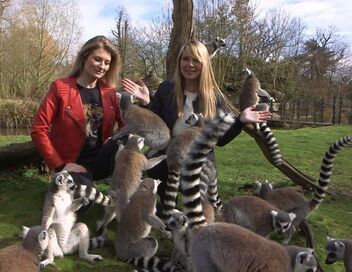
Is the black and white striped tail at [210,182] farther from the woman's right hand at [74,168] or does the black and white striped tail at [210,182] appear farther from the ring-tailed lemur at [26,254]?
the ring-tailed lemur at [26,254]

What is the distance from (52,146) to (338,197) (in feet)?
12.2

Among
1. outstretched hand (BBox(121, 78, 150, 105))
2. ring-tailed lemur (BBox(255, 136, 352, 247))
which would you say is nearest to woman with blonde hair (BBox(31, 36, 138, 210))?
outstretched hand (BBox(121, 78, 150, 105))

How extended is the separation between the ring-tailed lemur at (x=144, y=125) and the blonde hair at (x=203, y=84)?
336 millimetres

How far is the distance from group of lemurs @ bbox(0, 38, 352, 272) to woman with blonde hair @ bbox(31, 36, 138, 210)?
25 centimetres

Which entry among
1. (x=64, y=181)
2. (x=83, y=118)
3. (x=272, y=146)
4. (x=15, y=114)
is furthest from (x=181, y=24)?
(x=15, y=114)

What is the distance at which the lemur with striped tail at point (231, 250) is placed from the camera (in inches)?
83.4

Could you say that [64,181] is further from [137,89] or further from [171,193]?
[137,89]

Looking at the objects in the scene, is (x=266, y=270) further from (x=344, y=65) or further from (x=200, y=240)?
(x=344, y=65)

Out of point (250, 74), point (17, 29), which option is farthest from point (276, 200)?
point (17, 29)

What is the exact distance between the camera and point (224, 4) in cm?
1970

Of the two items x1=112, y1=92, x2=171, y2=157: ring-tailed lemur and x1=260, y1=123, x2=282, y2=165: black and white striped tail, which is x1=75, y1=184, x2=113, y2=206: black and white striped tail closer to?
x1=112, y1=92, x2=171, y2=157: ring-tailed lemur

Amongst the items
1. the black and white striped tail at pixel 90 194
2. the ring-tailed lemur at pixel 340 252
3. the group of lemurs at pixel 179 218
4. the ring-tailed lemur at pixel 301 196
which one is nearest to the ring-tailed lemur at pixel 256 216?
the group of lemurs at pixel 179 218

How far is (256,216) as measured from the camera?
3.22 metres

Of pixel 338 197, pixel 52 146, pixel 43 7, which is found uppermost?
pixel 43 7
